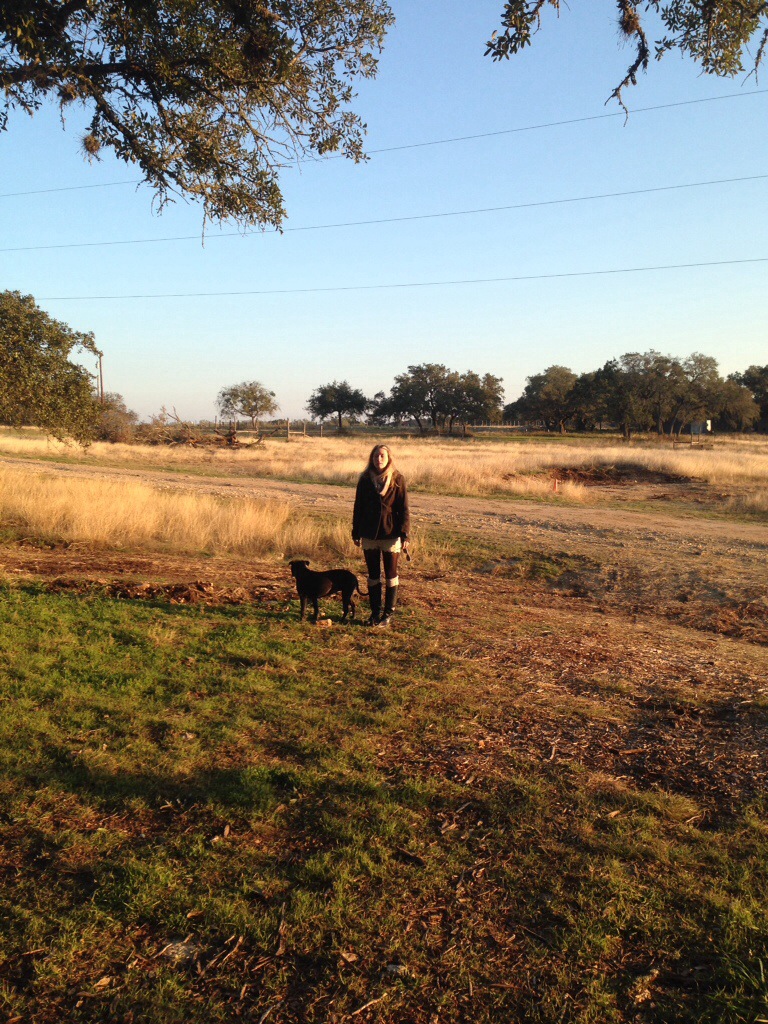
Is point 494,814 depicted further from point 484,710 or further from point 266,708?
point 266,708

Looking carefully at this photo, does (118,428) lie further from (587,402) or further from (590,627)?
(587,402)

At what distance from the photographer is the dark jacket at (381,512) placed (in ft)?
23.6

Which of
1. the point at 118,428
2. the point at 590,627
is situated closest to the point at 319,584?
the point at 590,627

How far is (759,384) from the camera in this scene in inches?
3391

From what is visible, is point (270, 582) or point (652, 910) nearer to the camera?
point (652, 910)

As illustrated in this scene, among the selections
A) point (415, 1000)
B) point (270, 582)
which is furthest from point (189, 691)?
point (270, 582)

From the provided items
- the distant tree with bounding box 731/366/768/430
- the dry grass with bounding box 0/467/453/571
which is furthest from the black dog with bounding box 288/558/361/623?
the distant tree with bounding box 731/366/768/430

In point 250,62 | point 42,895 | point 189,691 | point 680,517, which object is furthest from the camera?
point 680,517

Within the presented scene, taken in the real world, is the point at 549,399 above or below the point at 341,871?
above

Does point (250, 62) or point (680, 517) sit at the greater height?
point (250, 62)

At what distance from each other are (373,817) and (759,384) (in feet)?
314

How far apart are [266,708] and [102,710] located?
113 cm

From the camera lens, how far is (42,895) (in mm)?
3000

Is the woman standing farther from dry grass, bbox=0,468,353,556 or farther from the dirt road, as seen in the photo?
the dirt road
